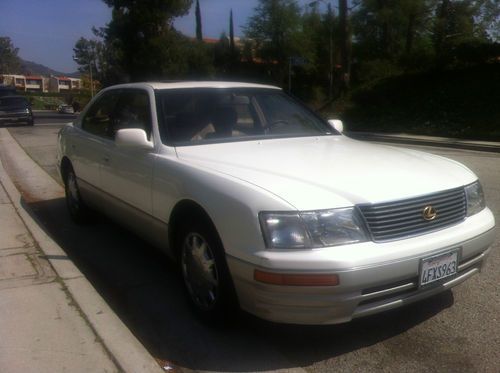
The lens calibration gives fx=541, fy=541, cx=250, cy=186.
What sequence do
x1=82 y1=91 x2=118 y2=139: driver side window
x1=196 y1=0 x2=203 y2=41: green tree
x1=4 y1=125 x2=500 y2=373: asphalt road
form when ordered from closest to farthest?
x1=4 y1=125 x2=500 y2=373: asphalt road → x1=82 y1=91 x2=118 y2=139: driver side window → x1=196 y1=0 x2=203 y2=41: green tree

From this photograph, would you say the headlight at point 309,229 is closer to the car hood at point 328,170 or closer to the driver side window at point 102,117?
the car hood at point 328,170

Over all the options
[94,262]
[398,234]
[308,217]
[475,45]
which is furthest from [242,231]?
[475,45]

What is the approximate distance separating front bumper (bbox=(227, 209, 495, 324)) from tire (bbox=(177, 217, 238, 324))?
0.44 feet

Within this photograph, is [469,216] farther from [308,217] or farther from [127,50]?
[127,50]

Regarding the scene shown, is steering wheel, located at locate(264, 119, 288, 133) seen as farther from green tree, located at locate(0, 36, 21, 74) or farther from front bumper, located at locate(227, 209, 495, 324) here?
green tree, located at locate(0, 36, 21, 74)

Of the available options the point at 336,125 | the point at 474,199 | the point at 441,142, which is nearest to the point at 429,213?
the point at 474,199

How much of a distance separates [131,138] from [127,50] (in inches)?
1372

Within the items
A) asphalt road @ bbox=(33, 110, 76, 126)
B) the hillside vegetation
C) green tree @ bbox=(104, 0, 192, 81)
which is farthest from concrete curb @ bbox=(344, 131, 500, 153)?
green tree @ bbox=(104, 0, 192, 81)

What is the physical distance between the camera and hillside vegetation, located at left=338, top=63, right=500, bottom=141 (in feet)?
64.6

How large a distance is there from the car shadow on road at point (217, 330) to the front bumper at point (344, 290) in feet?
1.16

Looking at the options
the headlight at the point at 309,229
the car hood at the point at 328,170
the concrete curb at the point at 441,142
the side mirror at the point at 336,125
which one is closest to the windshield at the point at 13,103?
the concrete curb at the point at 441,142

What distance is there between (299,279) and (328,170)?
79 cm

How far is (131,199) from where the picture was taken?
4273 millimetres

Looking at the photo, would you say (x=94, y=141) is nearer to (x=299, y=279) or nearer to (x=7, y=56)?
(x=299, y=279)
